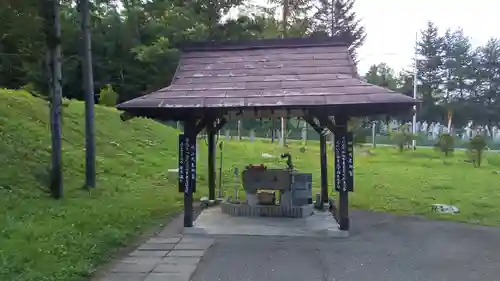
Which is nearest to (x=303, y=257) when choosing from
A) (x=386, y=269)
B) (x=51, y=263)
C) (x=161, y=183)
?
(x=386, y=269)

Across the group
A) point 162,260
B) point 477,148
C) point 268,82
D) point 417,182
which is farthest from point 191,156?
point 477,148

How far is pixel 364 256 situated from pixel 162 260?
94.3 inches

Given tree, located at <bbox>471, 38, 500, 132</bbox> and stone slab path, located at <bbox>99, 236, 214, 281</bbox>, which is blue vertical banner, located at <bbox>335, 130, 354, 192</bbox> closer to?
stone slab path, located at <bbox>99, 236, 214, 281</bbox>

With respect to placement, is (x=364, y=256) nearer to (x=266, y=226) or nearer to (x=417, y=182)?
(x=266, y=226)

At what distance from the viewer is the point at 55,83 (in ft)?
30.2

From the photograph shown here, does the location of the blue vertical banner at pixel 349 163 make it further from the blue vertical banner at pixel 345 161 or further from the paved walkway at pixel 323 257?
the paved walkway at pixel 323 257

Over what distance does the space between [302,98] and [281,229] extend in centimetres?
212

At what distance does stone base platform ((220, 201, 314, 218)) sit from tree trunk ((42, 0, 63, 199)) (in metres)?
3.05

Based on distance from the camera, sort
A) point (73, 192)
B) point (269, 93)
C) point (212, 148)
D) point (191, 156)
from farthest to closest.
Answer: point (212, 148), point (73, 192), point (191, 156), point (269, 93)

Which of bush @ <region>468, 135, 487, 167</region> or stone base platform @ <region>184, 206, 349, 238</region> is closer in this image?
stone base platform @ <region>184, 206, 349, 238</region>

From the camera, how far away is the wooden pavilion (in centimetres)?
683

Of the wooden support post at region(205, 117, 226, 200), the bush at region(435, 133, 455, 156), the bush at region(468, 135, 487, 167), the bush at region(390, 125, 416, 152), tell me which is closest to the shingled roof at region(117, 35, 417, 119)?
the wooden support post at region(205, 117, 226, 200)

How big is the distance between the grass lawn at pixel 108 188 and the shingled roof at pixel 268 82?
194 cm

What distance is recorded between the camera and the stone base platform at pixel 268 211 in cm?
877
